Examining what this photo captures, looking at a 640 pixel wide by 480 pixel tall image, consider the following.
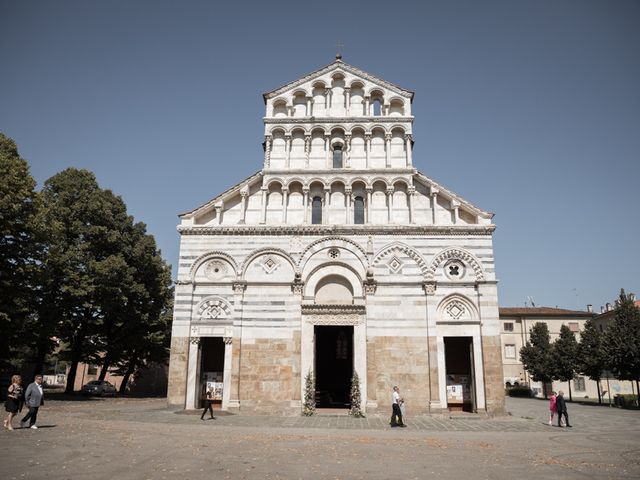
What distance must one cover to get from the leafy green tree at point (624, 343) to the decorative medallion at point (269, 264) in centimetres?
2378

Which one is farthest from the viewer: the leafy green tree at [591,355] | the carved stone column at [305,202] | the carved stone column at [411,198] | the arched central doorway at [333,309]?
the leafy green tree at [591,355]

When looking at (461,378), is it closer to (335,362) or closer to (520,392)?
(335,362)

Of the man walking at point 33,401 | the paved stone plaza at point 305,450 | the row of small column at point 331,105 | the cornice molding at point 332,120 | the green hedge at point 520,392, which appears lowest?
the green hedge at point 520,392

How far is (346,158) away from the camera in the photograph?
90.3 ft

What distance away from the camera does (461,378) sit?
2530cm

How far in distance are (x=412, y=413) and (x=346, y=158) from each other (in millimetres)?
14053

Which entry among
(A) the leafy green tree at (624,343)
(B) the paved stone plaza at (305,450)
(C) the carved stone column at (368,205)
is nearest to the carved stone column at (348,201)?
(C) the carved stone column at (368,205)

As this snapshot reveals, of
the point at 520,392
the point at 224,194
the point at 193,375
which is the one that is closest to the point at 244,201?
the point at 224,194

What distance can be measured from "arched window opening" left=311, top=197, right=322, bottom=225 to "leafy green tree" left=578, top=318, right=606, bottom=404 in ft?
74.2

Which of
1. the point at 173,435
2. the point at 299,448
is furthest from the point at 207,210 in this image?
the point at 299,448

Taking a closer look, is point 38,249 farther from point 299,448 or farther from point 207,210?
point 299,448

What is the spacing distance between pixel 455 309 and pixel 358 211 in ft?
24.5

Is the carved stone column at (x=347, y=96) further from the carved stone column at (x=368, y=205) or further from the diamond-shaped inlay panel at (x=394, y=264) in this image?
the diamond-shaped inlay panel at (x=394, y=264)

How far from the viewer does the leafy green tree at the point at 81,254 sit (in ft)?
96.9
